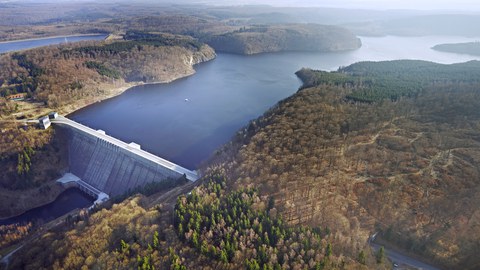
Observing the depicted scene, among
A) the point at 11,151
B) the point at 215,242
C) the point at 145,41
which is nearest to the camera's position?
the point at 215,242

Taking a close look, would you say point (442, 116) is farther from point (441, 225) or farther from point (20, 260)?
point (20, 260)

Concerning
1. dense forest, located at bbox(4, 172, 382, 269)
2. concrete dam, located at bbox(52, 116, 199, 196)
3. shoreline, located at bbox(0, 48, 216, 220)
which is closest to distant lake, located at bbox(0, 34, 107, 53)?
shoreline, located at bbox(0, 48, 216, 220)

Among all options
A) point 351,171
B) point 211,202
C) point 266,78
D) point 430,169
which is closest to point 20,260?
point 211,202

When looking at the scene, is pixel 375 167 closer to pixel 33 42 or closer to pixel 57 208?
pixel 57 208

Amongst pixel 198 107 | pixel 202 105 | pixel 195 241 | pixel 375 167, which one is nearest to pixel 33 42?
pixel 202 105

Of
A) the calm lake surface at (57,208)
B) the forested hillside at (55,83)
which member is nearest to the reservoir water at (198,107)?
the calm lake surface at (57,208)

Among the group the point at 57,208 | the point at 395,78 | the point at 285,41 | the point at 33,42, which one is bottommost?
the point at 57,208
